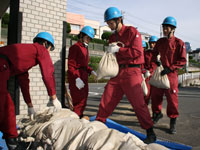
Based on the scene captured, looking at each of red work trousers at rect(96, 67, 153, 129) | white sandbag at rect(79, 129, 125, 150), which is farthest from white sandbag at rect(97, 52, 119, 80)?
white sandbag at rect(79, 129, 125, 150)

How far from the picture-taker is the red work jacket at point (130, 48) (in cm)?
307

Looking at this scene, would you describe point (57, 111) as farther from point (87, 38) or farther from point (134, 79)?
point (87, 38)

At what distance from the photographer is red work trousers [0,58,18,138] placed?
2.36 meters

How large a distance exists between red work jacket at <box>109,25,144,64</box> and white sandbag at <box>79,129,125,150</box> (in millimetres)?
1359

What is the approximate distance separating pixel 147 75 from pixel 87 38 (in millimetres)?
1850

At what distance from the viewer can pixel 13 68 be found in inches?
99.5

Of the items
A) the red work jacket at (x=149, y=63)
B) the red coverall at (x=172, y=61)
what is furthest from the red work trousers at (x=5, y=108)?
the red work jacket at (x=149, y=63)

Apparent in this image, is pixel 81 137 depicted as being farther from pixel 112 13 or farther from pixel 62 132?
pixel 112 13

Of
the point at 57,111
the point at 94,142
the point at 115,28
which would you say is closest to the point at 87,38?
the point at 115,28

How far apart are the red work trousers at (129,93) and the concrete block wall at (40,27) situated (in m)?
2.17

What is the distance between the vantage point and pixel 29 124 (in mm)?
3020

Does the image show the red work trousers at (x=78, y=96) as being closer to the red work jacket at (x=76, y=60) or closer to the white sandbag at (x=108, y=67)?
the red work jacket at (x=76, y=60)

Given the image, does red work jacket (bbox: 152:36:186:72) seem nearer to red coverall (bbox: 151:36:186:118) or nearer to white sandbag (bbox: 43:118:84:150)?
red coverall (bbox: 151:36:186:118)

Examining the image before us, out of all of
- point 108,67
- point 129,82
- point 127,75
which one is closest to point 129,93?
point 129,82
